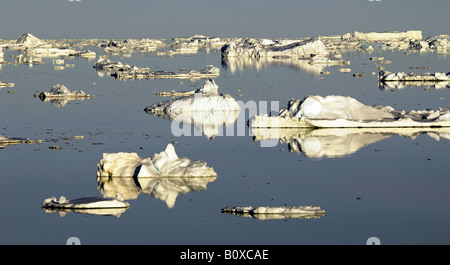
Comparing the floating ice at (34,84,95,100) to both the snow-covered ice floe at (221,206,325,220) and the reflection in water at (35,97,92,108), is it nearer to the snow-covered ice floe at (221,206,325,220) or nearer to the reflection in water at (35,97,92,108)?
the reflection in water at (35,97,92,108)

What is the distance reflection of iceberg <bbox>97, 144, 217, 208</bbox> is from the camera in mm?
31344

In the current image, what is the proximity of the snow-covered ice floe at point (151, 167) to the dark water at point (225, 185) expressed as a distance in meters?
0.81

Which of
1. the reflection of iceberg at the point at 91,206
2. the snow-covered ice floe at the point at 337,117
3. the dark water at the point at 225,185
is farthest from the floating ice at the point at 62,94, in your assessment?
the reflection of iceberg at the point at 91,206

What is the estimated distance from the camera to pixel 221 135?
4506 cm

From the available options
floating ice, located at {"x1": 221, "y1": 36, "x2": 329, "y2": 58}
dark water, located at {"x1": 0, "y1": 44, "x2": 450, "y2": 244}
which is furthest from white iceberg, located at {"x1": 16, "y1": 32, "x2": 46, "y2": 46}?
dark water, located at {"x1": 0, "y1": 44, "x2": 450, "y2": 244}

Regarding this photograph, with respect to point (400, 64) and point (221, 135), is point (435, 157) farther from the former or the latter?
point (400, 64)

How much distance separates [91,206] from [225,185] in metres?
5.97

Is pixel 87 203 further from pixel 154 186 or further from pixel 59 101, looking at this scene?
pixel 59 101

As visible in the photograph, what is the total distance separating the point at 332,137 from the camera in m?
43.5

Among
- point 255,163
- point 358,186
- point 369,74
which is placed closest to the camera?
point 358,186

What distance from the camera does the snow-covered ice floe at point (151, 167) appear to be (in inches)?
1261

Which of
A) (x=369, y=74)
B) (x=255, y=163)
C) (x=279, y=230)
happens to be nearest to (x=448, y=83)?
(x=369, y=74)

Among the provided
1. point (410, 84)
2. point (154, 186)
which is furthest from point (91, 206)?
point (410, 84)
